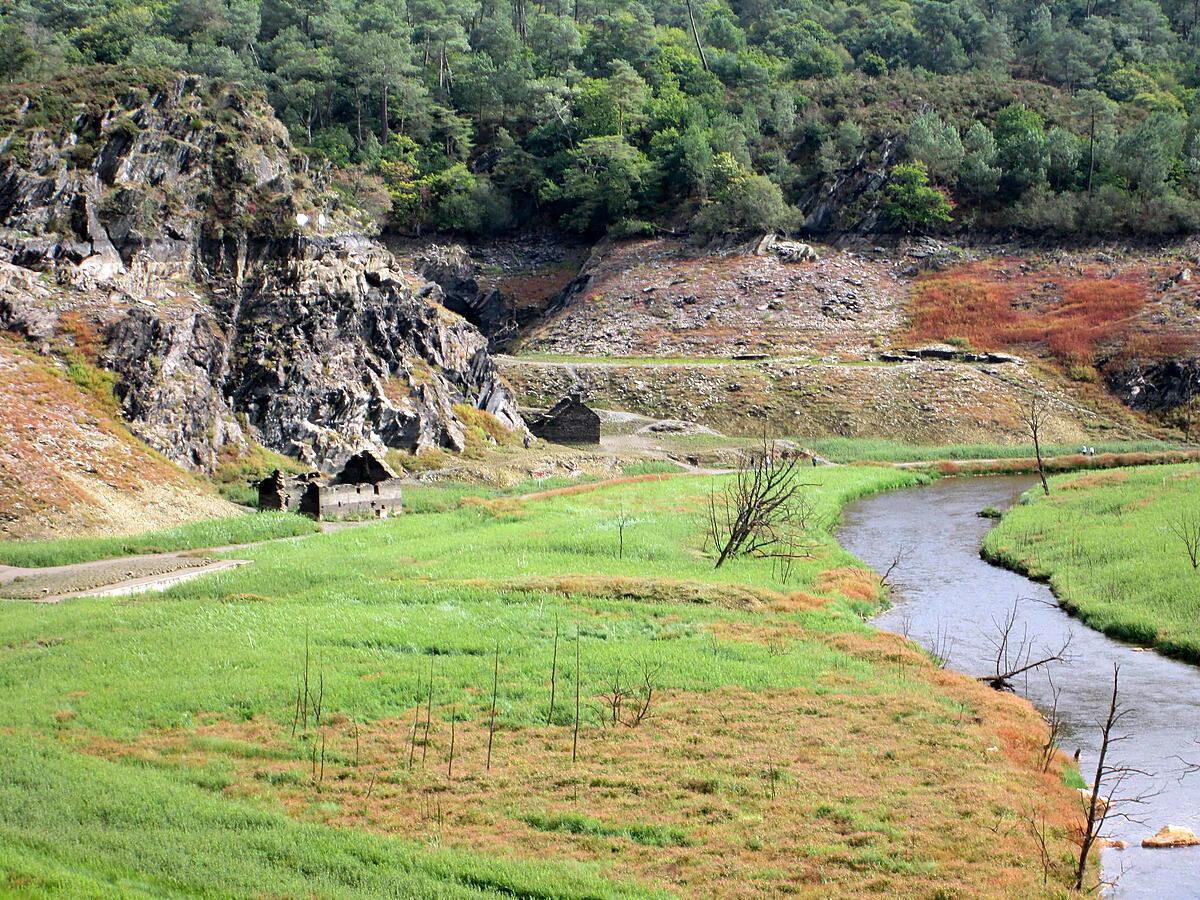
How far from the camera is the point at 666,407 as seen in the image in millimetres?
77812

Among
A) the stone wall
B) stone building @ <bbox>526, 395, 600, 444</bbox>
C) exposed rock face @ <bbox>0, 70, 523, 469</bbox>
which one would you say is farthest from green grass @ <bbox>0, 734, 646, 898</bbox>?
stone building @ <bbox>526, 395, 600, 444</bbox>

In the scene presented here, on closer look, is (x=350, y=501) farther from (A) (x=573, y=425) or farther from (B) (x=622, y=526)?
(A) (x=573, y=425)

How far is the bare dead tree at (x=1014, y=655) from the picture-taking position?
982 inches

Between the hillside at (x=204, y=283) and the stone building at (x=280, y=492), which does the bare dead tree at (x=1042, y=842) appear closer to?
the stone building at (x=280, y=492)

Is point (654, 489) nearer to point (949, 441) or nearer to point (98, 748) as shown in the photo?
point (949, 441)

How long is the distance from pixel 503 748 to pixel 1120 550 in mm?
24835

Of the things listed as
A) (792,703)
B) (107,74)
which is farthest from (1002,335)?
(792,703)

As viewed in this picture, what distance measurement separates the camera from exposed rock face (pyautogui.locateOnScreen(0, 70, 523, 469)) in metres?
49.6

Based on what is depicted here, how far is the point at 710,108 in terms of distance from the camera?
12162cm

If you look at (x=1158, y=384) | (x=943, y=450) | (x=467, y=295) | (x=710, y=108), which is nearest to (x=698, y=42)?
(x=710, y=108)

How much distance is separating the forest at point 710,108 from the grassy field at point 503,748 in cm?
6983

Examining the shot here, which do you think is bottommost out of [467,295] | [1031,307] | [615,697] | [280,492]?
[280,492]

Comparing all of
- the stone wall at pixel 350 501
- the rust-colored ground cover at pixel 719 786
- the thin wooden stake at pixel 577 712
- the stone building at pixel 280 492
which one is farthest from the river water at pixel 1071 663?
the stone building at pixel 280 492

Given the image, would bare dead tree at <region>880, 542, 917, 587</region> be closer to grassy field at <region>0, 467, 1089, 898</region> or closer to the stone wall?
grassy field at <region>0, 467, 1089, 898</region>
